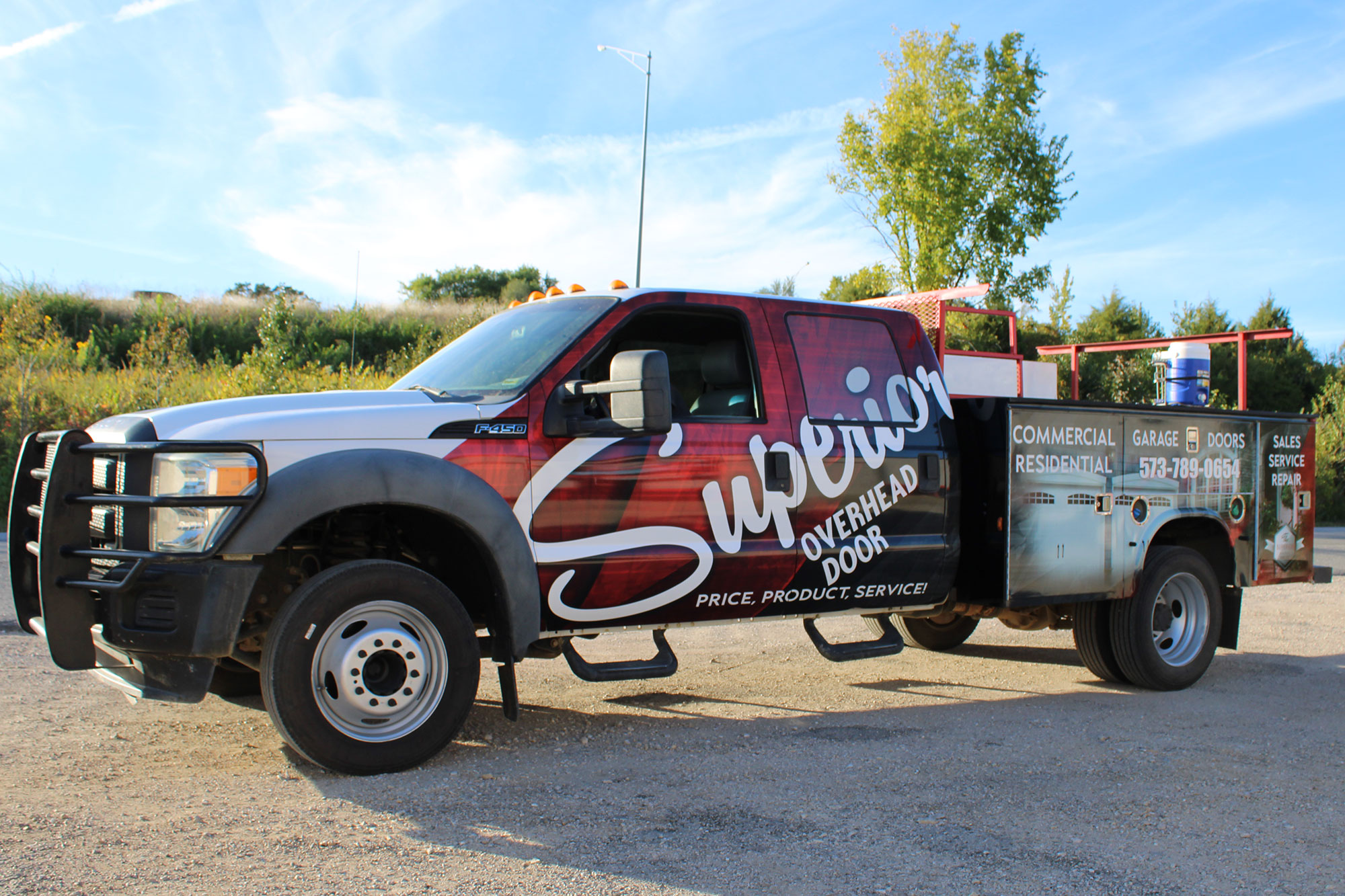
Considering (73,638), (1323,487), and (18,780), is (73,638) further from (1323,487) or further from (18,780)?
(1323,487)

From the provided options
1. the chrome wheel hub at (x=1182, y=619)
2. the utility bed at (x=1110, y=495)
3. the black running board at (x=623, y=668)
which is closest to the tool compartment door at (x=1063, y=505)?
the utility bed at (x=1110, y=495)

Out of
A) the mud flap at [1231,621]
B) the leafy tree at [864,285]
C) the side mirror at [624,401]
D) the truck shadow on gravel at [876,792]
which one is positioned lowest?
the truck shadow on gravel at [876,792]

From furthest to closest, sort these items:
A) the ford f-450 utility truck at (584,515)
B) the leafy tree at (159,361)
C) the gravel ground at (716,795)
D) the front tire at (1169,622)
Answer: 1. the leafy tree at (159,361)
2. the front tire at (1169,622)
3. the ford f-450 utility truck at (584,515)
4. the gravel ground at (716,795)

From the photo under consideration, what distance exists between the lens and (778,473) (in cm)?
525

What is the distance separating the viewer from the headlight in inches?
163

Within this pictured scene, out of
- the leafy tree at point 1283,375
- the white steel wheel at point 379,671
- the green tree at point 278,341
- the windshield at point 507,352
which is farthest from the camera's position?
the leafy tree at point 1283,375

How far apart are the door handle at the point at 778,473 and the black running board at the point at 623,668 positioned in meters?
0.90

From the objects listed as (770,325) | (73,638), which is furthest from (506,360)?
(73,638)

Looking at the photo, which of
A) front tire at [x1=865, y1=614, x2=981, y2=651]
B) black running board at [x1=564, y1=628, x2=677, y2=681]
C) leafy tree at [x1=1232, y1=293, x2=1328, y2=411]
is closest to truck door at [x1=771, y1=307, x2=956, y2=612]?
black running board at [x1=564, y1=628, x2=677, y2=681]

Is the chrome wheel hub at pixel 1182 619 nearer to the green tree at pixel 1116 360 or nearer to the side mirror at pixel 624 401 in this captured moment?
the side mirror at pixel 624 401

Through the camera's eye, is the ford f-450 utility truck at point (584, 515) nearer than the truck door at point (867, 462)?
Yes

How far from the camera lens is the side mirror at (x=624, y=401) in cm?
453

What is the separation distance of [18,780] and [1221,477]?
6.61m

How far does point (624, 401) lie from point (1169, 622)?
13.7 ft
